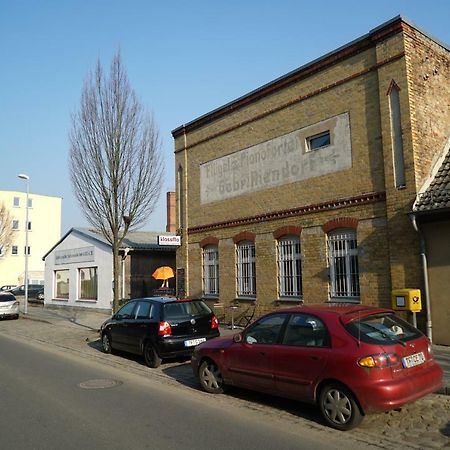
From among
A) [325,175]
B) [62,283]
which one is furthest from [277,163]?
[62,283]

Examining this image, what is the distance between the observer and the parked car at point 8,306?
2330 centimetres

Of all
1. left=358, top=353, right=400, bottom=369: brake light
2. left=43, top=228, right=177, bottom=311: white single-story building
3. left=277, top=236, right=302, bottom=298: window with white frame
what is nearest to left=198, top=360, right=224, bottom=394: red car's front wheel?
left=358, top=353, right=400, bottom=369: brake light

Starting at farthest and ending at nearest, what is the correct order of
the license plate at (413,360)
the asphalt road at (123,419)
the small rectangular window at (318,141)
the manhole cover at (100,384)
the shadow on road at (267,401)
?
the small rectangular window at (318,141)
the manhole cover at (100,384)
the shadow on road at (267,401)
the license plate at (413,360)
the asphalt road at (123,419)

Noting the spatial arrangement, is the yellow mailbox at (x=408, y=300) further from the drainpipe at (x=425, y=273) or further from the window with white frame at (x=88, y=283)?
the window with white frame at (x=88, y=283)

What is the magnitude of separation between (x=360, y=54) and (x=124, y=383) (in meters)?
9.93

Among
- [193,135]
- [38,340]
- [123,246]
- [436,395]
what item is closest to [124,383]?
[436,395]

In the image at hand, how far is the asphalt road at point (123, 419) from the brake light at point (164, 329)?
1.11m

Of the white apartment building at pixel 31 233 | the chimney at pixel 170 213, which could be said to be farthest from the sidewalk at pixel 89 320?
the white apartment building at pixel 31 233

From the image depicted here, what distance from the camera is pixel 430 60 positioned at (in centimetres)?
1205

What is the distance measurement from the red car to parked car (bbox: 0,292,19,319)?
1944 cm

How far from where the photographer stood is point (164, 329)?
10.1 m

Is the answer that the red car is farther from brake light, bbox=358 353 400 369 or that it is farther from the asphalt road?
the asphalt road

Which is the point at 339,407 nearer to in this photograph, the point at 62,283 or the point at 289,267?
the point at 289,267

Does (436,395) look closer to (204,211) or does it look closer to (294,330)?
(294,330)
